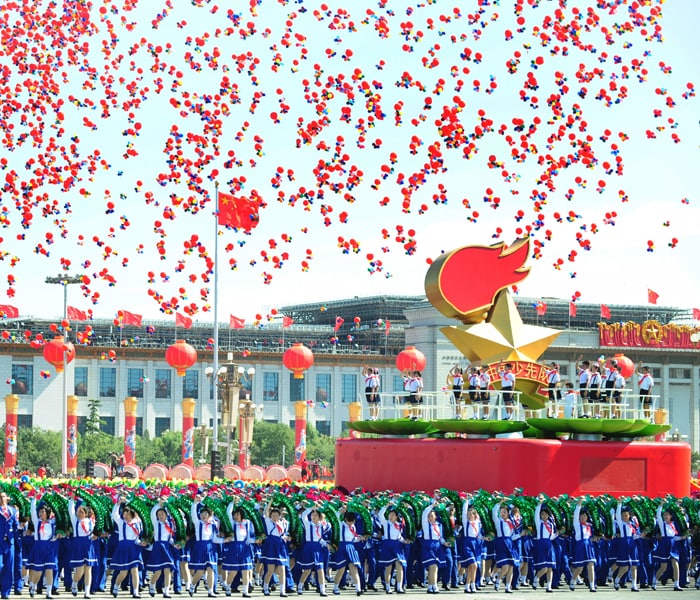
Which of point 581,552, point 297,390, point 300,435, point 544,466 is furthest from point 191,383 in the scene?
point 581,552

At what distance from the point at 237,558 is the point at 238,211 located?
34.1m

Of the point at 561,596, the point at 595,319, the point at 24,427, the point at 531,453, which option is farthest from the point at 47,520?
the point at 595,319

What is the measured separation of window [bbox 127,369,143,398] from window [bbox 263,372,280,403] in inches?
359

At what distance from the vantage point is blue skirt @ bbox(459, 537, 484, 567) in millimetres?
29947

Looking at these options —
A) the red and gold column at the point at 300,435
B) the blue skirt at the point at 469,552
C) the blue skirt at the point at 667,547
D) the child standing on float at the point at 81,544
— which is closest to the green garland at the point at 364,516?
the blue skirt at the point at 469,552

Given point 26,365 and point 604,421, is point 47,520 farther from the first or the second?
point 26,365

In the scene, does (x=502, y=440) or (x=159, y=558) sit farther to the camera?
(x=502, y=440)

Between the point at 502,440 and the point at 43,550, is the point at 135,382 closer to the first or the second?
the point at 502,440

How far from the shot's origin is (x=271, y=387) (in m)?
110

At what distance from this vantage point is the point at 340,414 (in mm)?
110750

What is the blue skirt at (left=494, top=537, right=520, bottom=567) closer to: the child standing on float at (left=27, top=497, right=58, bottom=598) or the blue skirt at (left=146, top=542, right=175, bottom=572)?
the blue skirt at (left=146, top=542, right=175, bottom=572)

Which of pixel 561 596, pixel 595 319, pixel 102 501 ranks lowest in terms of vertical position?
pixel 561 596

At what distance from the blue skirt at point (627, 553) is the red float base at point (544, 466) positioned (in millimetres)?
6932

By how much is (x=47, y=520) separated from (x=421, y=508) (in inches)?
297
